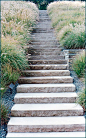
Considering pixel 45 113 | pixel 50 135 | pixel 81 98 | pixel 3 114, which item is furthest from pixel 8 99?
pixel 81 98

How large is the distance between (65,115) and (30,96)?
2.96ft

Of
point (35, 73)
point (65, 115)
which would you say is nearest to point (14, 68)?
point (35, 73)

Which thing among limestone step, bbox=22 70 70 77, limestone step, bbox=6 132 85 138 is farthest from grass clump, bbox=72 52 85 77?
limestone step, bbox=6 132 85 138

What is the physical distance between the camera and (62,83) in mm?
4113

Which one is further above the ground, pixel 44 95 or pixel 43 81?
pixel 43 81

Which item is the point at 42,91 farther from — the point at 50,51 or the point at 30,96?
the point at 50,51

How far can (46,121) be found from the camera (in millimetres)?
2996

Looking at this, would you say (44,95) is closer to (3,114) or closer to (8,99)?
(8,99)

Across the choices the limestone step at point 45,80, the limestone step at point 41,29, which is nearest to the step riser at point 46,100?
the limestone step at point 45,80

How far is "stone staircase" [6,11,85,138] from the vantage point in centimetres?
288

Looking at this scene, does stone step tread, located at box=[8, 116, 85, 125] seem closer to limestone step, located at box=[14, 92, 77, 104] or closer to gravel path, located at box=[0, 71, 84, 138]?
gravel path, located at box=[0, 71, 84, 138]

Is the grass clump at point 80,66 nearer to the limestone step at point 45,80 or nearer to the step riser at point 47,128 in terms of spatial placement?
the limestone step at point 45,80

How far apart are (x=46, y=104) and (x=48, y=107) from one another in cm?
16

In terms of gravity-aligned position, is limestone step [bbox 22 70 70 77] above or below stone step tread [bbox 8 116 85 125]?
above
